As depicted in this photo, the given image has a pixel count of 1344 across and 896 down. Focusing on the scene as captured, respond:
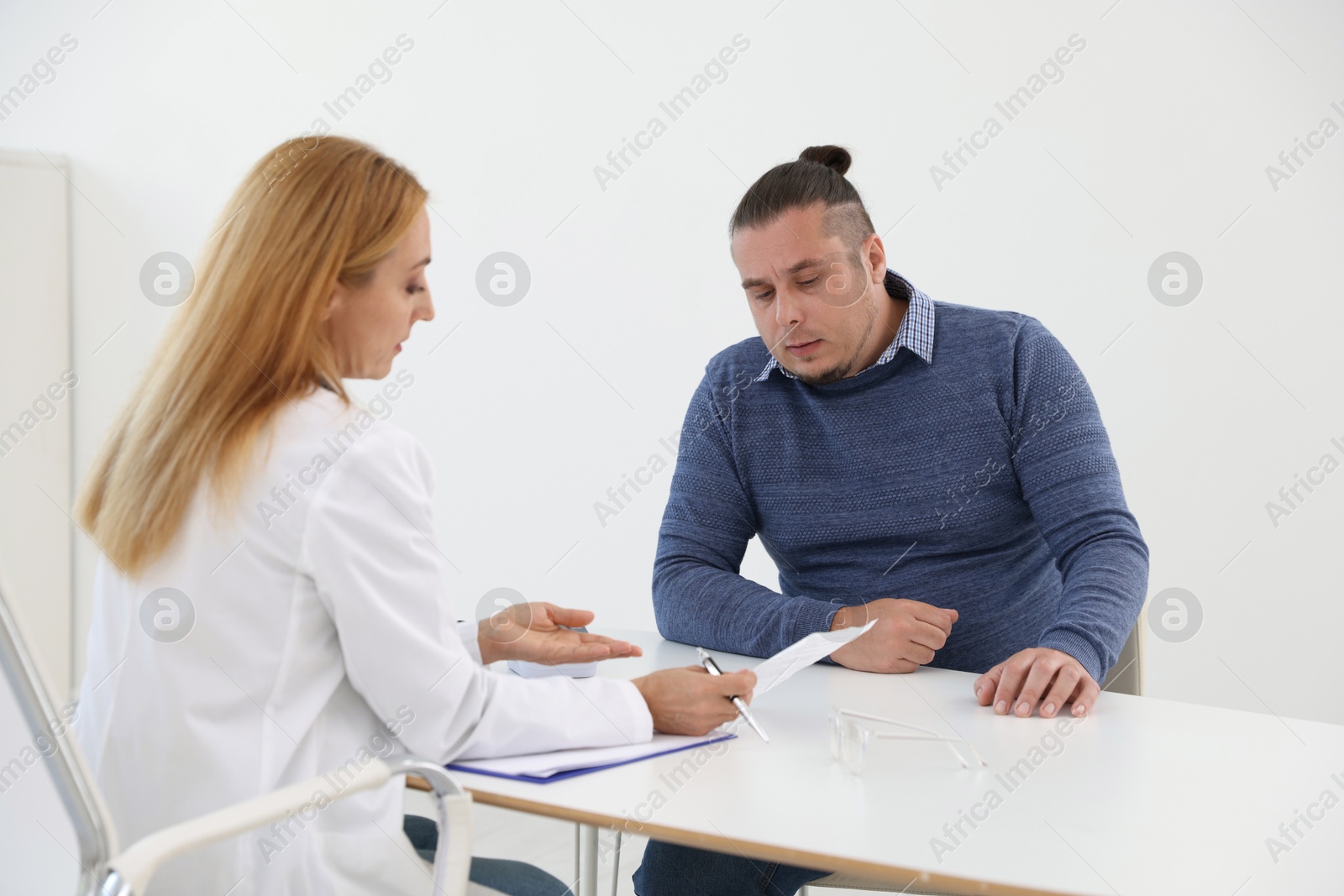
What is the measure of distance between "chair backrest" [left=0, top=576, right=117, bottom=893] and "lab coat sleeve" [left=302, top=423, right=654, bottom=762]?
24 cm

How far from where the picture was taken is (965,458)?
5.95 feet

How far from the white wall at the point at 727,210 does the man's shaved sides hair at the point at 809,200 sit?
3.85 feet

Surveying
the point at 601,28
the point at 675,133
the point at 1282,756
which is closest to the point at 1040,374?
the point at 1282,756

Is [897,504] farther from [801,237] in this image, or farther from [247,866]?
[247,866]

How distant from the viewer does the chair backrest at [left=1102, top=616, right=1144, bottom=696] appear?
172 centimetres

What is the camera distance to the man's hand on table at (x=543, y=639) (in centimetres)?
144

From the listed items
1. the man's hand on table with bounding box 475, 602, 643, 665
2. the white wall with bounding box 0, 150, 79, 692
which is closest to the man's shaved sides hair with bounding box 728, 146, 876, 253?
the man's hand on table with bounding box 475, 602, 643, 665

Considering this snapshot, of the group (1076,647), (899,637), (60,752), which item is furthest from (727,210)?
(60,752)

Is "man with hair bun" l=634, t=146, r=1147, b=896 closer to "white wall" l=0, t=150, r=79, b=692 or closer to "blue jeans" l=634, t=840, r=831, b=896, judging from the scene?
"blue jeans" l=634, t=840, r=831, b=896

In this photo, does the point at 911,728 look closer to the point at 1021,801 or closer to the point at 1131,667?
the point at 1021,801

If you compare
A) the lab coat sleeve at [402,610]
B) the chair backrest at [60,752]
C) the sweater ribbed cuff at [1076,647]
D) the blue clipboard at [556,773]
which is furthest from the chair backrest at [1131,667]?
the chair backrest at [60,752]

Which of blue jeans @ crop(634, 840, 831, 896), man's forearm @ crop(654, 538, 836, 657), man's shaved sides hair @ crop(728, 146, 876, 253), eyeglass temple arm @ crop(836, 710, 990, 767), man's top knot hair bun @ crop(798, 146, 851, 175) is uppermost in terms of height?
man's top knot hair bun @ crop(798, 146, 851, 175)

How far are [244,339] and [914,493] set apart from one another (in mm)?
1081

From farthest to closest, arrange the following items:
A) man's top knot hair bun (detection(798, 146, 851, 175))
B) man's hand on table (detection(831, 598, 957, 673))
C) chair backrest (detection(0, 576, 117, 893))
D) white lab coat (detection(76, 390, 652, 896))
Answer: man's top knot hair bun (detection(798, 146, 851, 175)) < man's hand on table (detection(831, 598, 957, 673)) < white lab coat (detection(76, 390, 652, 896)) < chair backrest (detection(0, 576, 117, 893))
